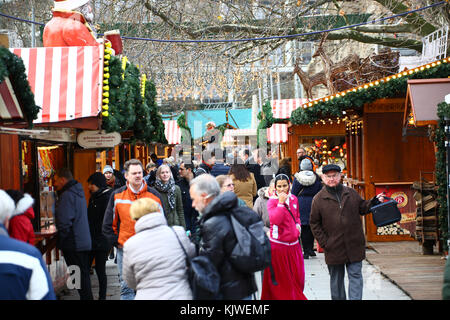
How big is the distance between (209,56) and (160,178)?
8839 mm

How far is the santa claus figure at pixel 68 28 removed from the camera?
9445 millimetres

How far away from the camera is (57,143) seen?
378 inches

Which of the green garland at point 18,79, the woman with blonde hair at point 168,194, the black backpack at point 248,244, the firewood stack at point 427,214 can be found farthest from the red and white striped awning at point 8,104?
the firewood stack at point 427,214

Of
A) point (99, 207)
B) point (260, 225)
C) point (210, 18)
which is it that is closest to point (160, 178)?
point (99, 207)

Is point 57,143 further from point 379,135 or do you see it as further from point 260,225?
point 379,135

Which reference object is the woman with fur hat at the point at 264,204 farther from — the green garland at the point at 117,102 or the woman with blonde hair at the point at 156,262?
the woman with blonde hair at the point at 156,262

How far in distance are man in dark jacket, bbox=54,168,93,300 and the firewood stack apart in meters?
6.43

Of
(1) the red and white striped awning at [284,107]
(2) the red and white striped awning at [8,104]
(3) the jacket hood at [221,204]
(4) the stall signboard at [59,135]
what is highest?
(1) the red and white striped awning at [284,107]

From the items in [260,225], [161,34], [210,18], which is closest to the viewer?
[260,225]

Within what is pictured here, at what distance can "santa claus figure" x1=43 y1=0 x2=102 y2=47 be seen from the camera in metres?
9.45

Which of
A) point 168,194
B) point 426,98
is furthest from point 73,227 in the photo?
point 426,98

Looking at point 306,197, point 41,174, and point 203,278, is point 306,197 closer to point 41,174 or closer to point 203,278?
point 41,174

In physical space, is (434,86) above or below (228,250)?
above

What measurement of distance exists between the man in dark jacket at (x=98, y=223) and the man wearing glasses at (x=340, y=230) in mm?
3144
